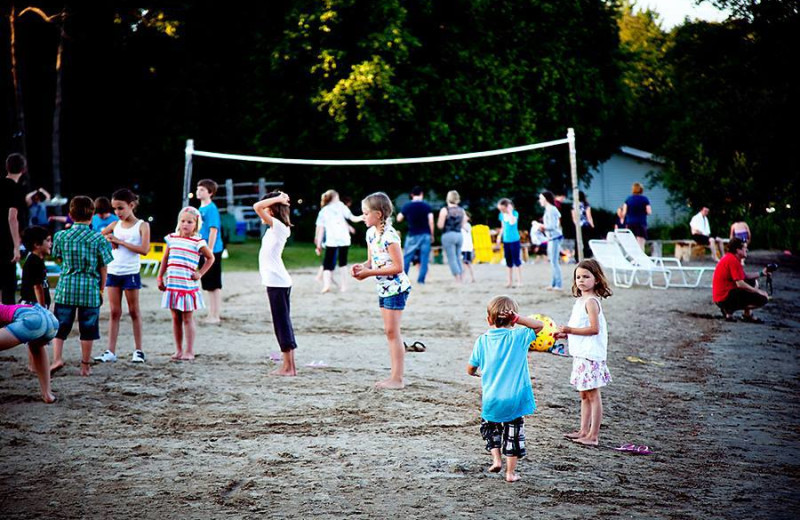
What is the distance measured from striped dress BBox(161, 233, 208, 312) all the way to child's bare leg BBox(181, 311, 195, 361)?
0.17 m

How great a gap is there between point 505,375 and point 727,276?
919 cm

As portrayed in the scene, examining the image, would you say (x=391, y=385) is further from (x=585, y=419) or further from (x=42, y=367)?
(x=42, y=367)

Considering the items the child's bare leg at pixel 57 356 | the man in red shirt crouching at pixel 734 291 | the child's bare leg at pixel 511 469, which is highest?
the man in red shirt crouching at pixel 734 291

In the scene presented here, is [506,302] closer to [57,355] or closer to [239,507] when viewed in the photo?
[239,507]

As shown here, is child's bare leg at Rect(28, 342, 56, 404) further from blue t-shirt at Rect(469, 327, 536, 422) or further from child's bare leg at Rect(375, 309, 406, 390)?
blue t-shirt at Rect(469, 327, 536, 422)

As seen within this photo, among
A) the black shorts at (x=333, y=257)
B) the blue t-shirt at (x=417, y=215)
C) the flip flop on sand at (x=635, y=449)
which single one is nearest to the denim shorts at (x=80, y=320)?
the flip flop on sand at (x=635, y=449)

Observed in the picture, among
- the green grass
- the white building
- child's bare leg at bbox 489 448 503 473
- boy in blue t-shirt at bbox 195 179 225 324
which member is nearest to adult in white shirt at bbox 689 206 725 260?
the green grass

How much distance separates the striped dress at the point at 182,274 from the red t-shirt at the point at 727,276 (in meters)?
8.09

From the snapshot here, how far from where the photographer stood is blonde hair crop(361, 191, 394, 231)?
832 cm

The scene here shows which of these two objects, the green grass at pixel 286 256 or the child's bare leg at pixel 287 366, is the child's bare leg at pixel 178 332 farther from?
the green grass at pixel 286 256

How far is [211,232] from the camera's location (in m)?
12.4

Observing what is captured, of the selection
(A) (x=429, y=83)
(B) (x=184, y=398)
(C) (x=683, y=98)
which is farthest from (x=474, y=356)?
(C) (x=683, y=98)

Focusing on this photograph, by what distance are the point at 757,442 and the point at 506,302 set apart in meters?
2.64

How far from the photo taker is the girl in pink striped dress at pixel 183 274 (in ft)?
32.6
